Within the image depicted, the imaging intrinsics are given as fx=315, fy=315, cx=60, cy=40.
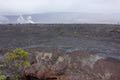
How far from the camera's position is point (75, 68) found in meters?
20.5

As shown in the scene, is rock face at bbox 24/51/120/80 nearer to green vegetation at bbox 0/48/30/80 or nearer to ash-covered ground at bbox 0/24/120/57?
green vegetation at bbox 0/48/30/80

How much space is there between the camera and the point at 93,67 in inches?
801

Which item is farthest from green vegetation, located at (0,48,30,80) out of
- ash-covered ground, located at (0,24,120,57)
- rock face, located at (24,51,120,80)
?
ash-covered ground, located at (0,24,120,57)

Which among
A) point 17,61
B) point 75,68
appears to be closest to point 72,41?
point 17,61

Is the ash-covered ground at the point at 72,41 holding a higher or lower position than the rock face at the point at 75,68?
lower

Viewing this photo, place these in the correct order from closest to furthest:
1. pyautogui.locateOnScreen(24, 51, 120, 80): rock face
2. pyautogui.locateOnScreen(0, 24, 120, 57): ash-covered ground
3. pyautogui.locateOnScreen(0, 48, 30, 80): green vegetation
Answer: pyautogui.locateOnScreen(24, 51, 120, 80): rock face < pyautogui.locateOnScreen(0, 48, 30, 80): green vegetation < pyautogui.locateOnScreen(0, 24, 120, 57): ash-covered ground

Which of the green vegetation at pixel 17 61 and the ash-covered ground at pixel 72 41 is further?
the ash-covered ground at pixel 72 41

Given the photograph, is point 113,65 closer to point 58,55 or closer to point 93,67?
point 93,67

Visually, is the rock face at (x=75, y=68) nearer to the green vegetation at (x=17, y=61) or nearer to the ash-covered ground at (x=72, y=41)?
the green vegetation at (x=17, y=61)

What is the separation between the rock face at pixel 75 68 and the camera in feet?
64.7

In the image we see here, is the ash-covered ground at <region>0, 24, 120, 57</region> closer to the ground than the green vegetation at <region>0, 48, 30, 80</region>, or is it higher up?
closer to the ground

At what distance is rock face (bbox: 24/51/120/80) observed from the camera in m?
19.7

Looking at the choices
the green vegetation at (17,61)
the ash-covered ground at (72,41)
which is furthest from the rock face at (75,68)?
the ash-covered ground at (72,41)

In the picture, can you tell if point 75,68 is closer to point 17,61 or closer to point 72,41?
point 17,61
